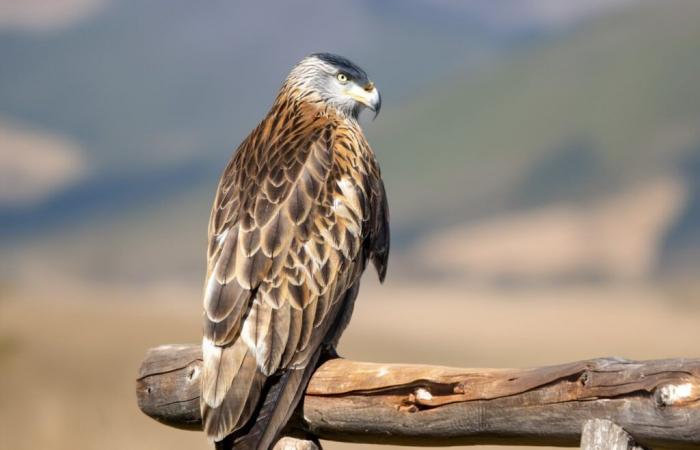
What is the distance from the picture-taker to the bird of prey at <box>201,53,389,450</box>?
5668 mm

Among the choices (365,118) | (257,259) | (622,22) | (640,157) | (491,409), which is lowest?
(491,409)

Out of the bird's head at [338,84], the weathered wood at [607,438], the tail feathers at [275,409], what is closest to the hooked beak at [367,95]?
the bird's head at [338,84]

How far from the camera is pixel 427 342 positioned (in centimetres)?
2841

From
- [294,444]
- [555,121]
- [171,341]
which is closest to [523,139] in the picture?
[555,121]

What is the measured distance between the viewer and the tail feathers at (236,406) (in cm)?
558

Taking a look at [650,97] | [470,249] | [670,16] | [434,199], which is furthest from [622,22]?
[470,249]

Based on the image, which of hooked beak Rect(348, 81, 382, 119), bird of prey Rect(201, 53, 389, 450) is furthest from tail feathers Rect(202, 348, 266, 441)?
hooked beak Rect(348, 81, 382, 119)

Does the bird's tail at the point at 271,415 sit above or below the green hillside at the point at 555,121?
below

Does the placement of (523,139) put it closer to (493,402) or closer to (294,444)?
(294,444)

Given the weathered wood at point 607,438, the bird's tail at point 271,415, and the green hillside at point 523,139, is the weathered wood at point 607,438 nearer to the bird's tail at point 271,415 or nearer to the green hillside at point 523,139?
the bird's tail at point 271,415

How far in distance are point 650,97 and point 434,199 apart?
1798 centimetres

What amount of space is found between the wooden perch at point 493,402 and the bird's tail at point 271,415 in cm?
8

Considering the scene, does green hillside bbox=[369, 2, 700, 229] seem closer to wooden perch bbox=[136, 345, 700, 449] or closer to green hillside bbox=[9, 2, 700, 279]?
green hillside bbox=[9, 2, 700, 279]

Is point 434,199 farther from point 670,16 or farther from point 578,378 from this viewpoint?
point 578,378
